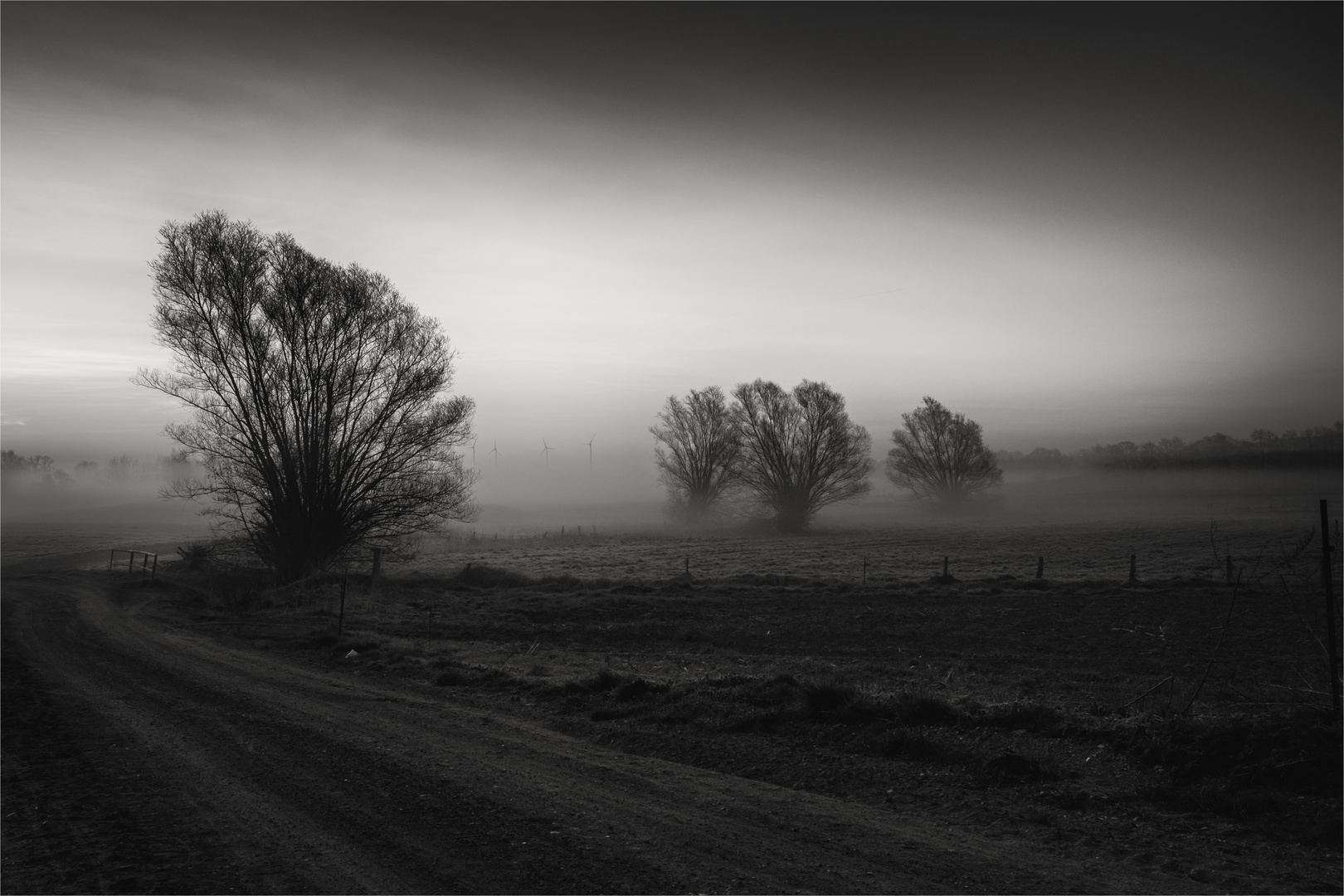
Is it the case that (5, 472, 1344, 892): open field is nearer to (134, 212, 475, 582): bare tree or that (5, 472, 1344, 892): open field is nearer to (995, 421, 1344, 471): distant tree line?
(134, 212, 475, 582): bare tree

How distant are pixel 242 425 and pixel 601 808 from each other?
2126cm

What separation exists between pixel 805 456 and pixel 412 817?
204 feet

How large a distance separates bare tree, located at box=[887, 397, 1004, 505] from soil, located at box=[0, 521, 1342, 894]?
67.2 meters

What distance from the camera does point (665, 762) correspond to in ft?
25.2

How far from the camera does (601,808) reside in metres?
6.27

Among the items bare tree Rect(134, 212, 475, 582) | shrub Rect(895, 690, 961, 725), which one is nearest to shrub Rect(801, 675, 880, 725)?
shrub Rect(895, 690, 961, 725)

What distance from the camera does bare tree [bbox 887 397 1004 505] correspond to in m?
81.9

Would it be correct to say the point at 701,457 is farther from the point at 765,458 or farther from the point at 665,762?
the point at 665,762

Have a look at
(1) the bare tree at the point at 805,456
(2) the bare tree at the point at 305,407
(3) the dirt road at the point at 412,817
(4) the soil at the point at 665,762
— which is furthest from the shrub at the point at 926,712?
(1) the bare tree at the point at 805,456

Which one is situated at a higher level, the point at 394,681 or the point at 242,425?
the point at 242,425

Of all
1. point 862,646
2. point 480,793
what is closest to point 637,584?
point 862,646

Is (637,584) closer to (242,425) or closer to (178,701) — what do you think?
(242,425)


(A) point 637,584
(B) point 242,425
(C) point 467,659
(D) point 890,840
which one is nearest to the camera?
(D) point 890,840

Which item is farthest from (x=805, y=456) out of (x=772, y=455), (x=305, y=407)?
(x=305, y=407)
